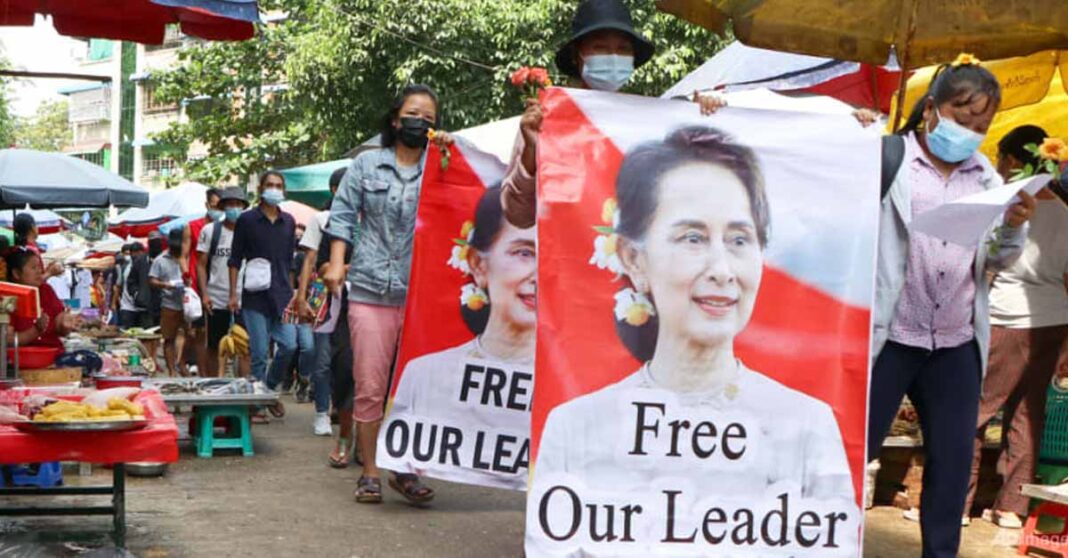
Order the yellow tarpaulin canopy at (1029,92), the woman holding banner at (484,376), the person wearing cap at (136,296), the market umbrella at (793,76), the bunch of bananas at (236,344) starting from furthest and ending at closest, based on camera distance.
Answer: the person wearing cap at (136,296) → the bunch of bananas at (236,344) → the market umbrella at (793,76) → the yellow tarpaulin canopy at (1029,92) → the woman holding banner at (484,376)

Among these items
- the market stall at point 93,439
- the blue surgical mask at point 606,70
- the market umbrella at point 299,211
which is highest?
the blue surgical mask at point 606,70

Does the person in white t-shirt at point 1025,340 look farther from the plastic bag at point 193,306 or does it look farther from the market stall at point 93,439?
the plastic bag at point 193,306

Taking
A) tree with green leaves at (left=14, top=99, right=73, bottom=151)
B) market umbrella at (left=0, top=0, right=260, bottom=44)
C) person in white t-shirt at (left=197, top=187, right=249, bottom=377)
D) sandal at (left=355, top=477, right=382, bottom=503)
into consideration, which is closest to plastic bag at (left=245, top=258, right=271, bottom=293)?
person in white t-shirt at (left=197, top=187, right=249, bottom=377)

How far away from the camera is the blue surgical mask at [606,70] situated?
4.94 m

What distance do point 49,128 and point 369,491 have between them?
96902 mm

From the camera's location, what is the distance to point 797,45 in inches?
265

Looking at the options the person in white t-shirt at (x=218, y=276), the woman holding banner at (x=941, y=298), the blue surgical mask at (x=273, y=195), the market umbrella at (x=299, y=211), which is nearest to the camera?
the woman holding banner at (x=941, y=298)

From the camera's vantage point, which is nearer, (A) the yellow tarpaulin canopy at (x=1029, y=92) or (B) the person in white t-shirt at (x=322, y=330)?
(A) the yellow tarpaulin canopy at (x=1029, y=92)

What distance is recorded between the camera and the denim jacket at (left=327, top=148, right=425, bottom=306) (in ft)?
21.8

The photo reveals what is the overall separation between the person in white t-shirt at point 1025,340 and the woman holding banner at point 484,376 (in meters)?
2.49

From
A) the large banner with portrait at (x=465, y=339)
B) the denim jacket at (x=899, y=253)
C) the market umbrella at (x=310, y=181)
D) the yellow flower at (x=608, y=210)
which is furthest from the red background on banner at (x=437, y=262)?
the market umbrella at (x=310, y=181)

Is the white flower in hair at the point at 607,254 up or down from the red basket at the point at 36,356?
up

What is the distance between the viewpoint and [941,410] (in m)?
4.67

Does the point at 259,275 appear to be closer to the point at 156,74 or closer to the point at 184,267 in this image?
the point at 184,267
